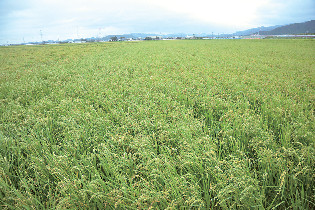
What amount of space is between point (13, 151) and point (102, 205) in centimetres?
234

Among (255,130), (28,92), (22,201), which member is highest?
(28,92)

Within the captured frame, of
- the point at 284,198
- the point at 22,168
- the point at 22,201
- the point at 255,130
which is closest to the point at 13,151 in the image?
the point at 22,168

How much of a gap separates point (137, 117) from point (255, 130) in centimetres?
265

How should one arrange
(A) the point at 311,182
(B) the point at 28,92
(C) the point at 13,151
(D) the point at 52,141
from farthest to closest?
1. (B) the point at 28,92
2. (D) the point at 52,141
3. (C) the point at 13,151
4. (A) the point at 311,182

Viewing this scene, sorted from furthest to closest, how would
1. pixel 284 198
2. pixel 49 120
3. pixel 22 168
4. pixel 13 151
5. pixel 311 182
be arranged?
pixel 49 120 < pixel 13 151 < pixel 22 168 < pixel 311 182 < pixel 284 198

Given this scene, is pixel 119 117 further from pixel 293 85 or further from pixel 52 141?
pixel 293 85

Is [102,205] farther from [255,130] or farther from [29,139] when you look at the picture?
[255,130]

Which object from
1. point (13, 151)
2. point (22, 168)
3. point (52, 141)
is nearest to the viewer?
point (22, 168)

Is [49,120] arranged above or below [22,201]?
above

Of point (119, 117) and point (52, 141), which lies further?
point (119, 117)

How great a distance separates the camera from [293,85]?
6793 millimetres

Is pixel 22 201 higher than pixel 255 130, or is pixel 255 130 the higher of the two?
pixel 255 130

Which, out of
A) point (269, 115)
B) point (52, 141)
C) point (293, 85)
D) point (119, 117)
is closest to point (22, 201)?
point (52, 141)

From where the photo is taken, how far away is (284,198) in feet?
6.73
